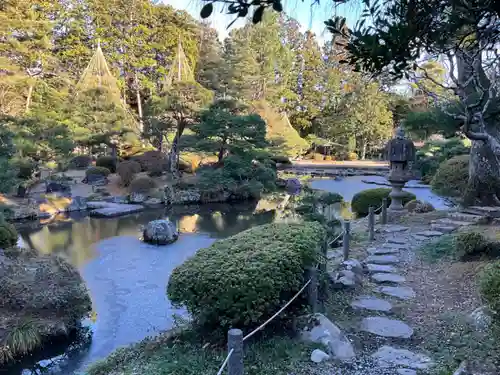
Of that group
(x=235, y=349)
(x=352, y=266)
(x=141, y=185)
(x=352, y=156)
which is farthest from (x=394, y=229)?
(x=352, y=156)

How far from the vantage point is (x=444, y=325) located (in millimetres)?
3148

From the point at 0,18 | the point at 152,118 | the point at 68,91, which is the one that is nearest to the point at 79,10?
the point at 68,91

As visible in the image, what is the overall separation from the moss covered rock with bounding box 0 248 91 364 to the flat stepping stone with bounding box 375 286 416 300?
3.15m

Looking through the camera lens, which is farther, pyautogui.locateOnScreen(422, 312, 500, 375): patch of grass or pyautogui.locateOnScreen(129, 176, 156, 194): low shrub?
pyautogui.locateOnScreen(129, 176, 156, 194): low shrub

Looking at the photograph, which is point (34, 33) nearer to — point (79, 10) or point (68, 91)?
point (68, 91)

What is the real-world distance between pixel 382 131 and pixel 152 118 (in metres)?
14.1

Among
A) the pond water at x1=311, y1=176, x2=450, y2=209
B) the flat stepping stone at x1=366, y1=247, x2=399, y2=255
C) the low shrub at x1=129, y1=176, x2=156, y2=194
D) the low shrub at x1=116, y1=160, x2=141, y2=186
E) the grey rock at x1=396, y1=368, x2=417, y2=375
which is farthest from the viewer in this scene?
the low shrub at x1=116, y1=160, x2=141, y2=186

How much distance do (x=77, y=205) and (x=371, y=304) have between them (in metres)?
10.9

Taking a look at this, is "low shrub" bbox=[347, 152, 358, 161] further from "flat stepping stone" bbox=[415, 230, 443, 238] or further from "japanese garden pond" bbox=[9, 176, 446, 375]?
"flat stepping stone" bbox=[415, 230, 443, 238]

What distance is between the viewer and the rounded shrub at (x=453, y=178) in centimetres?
736

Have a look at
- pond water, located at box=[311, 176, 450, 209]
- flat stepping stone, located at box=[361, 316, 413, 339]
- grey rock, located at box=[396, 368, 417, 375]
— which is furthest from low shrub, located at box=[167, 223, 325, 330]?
pond water, located at box=[311, 176, 450, 209]

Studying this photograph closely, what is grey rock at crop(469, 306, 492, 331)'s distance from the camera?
2.93 metres

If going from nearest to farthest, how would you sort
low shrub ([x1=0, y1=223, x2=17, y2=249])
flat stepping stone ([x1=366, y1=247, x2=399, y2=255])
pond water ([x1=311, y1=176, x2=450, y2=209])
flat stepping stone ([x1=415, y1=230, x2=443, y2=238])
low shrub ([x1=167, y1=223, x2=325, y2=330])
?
low shrub ([x1=167, y1=223, x2=325, y2=330]) → flat stepping stone ([x1=366, y1=247, x2=399, y2=255]) → flat stepping stone ([x1=415, y1=230, x2=443, y2=238]) → low shrub ([x1=0, y1=223, x2=17, y2=249]) → pond water ([x1=311, y1=176, x2=450, y2=209])

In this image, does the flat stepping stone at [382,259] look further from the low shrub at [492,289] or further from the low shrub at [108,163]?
the low shrub at [108,163]
